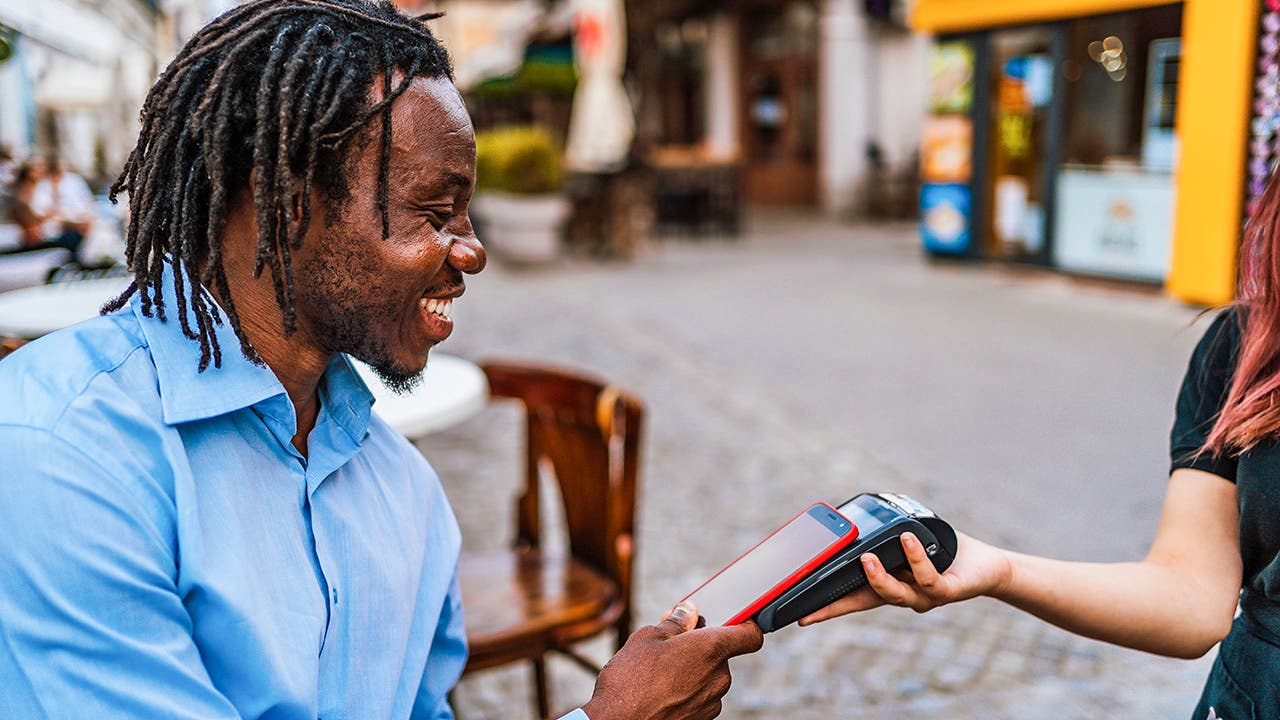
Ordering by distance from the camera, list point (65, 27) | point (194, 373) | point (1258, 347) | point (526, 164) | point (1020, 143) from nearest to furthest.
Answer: point (194, 373) → point (1258, 347) → point (65, 27) → point (1020, 143) → point (526, 164)

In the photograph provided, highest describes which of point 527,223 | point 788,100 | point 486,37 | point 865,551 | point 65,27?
point 486,37

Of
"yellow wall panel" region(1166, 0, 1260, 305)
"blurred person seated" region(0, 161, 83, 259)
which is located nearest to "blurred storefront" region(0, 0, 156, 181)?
"blurred person seated" region(0, 161, 83, 259)

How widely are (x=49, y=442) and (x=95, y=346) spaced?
17cm

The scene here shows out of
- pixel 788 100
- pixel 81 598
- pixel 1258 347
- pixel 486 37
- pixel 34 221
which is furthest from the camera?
Result: pixel 788 100

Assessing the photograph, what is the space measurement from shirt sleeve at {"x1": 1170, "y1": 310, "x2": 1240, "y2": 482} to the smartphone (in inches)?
22.2

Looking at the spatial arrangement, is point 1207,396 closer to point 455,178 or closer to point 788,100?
point 455,178

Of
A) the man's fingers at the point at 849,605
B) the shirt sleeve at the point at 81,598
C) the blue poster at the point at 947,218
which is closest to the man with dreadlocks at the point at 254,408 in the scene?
the shirt sleeve at the point at 81,598

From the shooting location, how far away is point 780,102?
19.6m

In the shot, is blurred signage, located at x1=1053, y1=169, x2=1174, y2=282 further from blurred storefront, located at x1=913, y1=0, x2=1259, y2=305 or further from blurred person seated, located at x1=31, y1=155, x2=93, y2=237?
blurred person seated, located at x1=31, y1=155, x2=93, y2=237

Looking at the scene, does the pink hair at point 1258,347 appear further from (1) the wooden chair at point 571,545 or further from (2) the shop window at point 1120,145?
(2) the shop window at point 1120,145

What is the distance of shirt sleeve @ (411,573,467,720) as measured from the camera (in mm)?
1624

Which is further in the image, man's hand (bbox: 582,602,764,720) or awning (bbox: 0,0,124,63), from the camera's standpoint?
awning (bbox: 0,0,124,63)

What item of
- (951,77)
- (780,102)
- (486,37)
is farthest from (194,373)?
(780,102)

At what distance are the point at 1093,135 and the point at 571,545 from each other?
8763 millimetres
